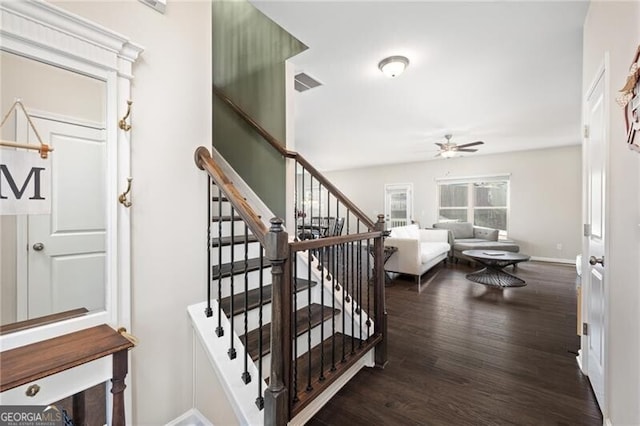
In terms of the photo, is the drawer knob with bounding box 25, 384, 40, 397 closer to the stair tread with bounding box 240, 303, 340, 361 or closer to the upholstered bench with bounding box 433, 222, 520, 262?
the stair tread with bounding box 240, 303, 340, 361

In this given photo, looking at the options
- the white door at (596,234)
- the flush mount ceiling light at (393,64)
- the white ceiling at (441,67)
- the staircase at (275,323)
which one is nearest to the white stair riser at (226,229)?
the staircase at (275,323)

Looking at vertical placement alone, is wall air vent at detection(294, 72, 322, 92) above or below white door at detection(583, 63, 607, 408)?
above

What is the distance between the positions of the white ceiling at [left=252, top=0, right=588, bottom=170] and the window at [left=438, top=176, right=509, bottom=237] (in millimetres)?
1666

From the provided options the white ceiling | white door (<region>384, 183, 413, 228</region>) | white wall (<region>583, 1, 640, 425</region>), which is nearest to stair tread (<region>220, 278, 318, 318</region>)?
white wall (<region>583, 1, 640, 425</region>)

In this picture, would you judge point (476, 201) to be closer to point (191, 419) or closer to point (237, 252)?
point (237, 252)

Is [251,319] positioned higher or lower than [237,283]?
lower

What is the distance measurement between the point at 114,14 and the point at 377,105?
324cm

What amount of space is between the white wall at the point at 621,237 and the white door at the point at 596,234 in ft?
0.42

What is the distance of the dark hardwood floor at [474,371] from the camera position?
163 cm

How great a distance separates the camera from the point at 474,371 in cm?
205

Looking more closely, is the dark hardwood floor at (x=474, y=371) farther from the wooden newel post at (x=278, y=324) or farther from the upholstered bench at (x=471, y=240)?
the upholstered bench at (x=471, y=240)

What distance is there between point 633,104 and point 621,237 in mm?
626

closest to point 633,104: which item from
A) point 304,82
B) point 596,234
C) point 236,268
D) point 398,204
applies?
point 596,234

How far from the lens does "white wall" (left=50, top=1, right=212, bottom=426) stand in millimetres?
1302
